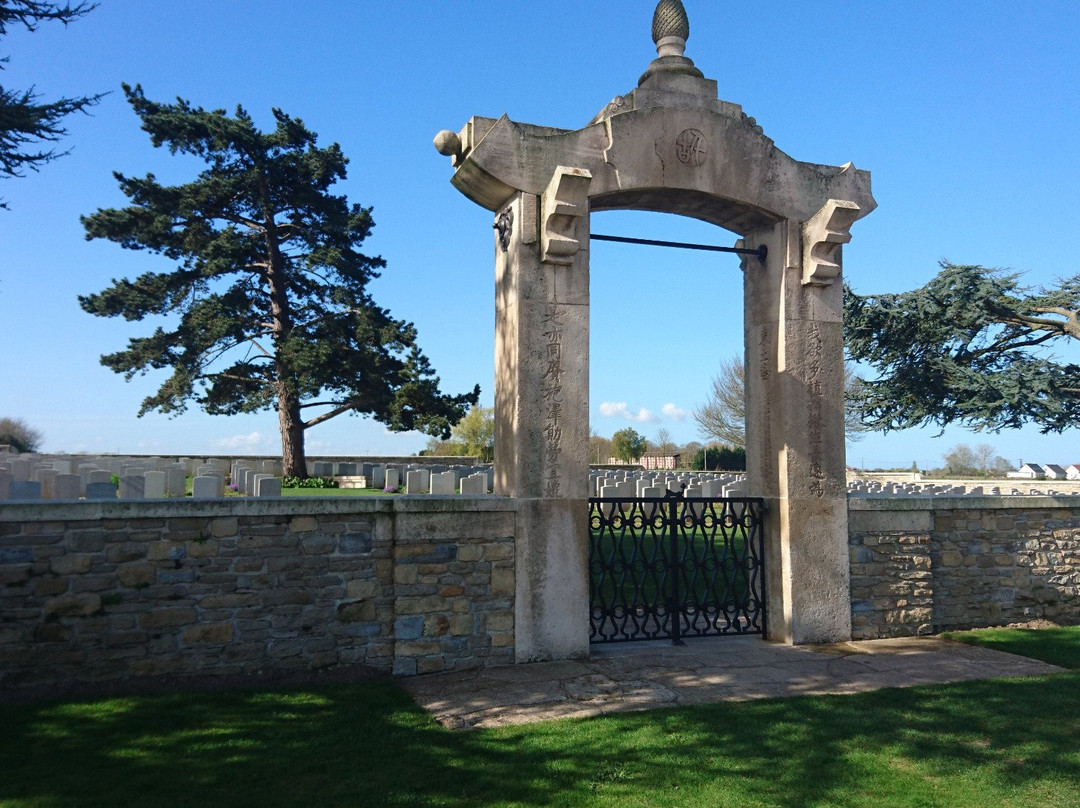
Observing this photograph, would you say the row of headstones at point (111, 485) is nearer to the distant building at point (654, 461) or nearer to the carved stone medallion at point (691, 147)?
the carved stone medallion at point (691, 147)

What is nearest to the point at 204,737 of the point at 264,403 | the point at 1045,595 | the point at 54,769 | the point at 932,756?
the point at 54,769

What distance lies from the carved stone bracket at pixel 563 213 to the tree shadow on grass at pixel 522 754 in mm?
3614

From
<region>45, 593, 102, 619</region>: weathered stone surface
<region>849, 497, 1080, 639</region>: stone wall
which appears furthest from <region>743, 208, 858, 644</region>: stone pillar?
<region>45, 593, 102, 619</region>: weathered stone surface

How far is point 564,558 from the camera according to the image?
20.7 ft

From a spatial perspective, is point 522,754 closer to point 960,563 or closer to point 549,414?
point 549,414

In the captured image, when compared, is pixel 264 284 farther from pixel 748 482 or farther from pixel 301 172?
pixel 748 482

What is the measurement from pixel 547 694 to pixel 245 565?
237 centimetres

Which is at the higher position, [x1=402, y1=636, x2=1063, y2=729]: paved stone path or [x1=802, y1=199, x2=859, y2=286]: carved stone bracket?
[x1=802, y1=199, x2=859, y2=286]: carved stone bracket

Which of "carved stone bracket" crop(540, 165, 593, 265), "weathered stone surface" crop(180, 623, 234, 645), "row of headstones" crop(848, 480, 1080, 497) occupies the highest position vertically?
"carved stone bracket" crop(540, 165, 593, 265)

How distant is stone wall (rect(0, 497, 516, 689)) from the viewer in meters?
5.17

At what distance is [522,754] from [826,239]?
531 cm

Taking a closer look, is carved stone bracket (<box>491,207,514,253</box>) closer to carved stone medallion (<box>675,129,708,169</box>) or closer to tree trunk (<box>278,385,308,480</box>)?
carved stone medallion (<box>675,129,708,169</box>)

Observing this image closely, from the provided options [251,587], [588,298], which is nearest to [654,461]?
[588,298]

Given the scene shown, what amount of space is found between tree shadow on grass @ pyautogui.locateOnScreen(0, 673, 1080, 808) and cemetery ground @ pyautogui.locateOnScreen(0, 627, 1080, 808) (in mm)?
12
